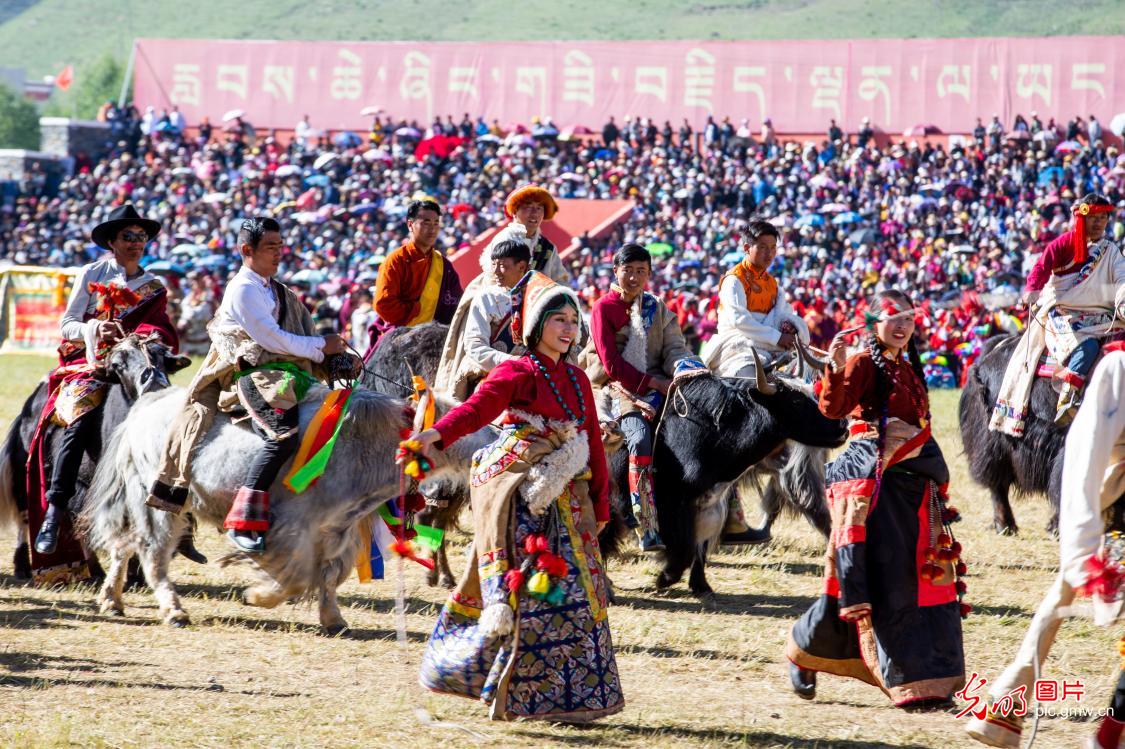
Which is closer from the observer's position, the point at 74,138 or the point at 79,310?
the point at 79,310

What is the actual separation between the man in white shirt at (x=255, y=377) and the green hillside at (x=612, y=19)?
6927cm

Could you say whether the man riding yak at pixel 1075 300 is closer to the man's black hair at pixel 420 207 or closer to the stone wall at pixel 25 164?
the man's black hair at pixel 420 207

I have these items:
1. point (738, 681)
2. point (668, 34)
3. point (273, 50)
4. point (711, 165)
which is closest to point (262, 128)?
point (273, 50)

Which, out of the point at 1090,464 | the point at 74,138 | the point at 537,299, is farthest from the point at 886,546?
the point at 74,138

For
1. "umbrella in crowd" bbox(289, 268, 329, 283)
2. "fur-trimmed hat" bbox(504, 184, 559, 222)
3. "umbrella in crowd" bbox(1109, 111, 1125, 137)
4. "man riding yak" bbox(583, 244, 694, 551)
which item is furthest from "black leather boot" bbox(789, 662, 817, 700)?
"umbrella in crowd" bbox(1109, 111, 1125, 137)

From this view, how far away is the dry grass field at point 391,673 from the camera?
15.6ft

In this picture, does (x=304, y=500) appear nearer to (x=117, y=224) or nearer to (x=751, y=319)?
(x=117, y=224)

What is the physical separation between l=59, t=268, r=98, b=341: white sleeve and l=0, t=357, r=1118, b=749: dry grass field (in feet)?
4.77

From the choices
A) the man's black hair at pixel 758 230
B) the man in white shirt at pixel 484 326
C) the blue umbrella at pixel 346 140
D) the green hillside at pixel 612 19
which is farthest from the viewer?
the green hillside at pixel 612 19

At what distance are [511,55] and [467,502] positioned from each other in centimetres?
3036

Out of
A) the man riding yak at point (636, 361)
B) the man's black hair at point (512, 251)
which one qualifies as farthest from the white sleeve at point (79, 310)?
the man riding yak at point (636, 361)

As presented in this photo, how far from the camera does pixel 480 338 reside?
6688 millimetres

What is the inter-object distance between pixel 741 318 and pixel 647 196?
77.9ft

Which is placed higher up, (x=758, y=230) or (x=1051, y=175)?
(x=1051, y=175)
